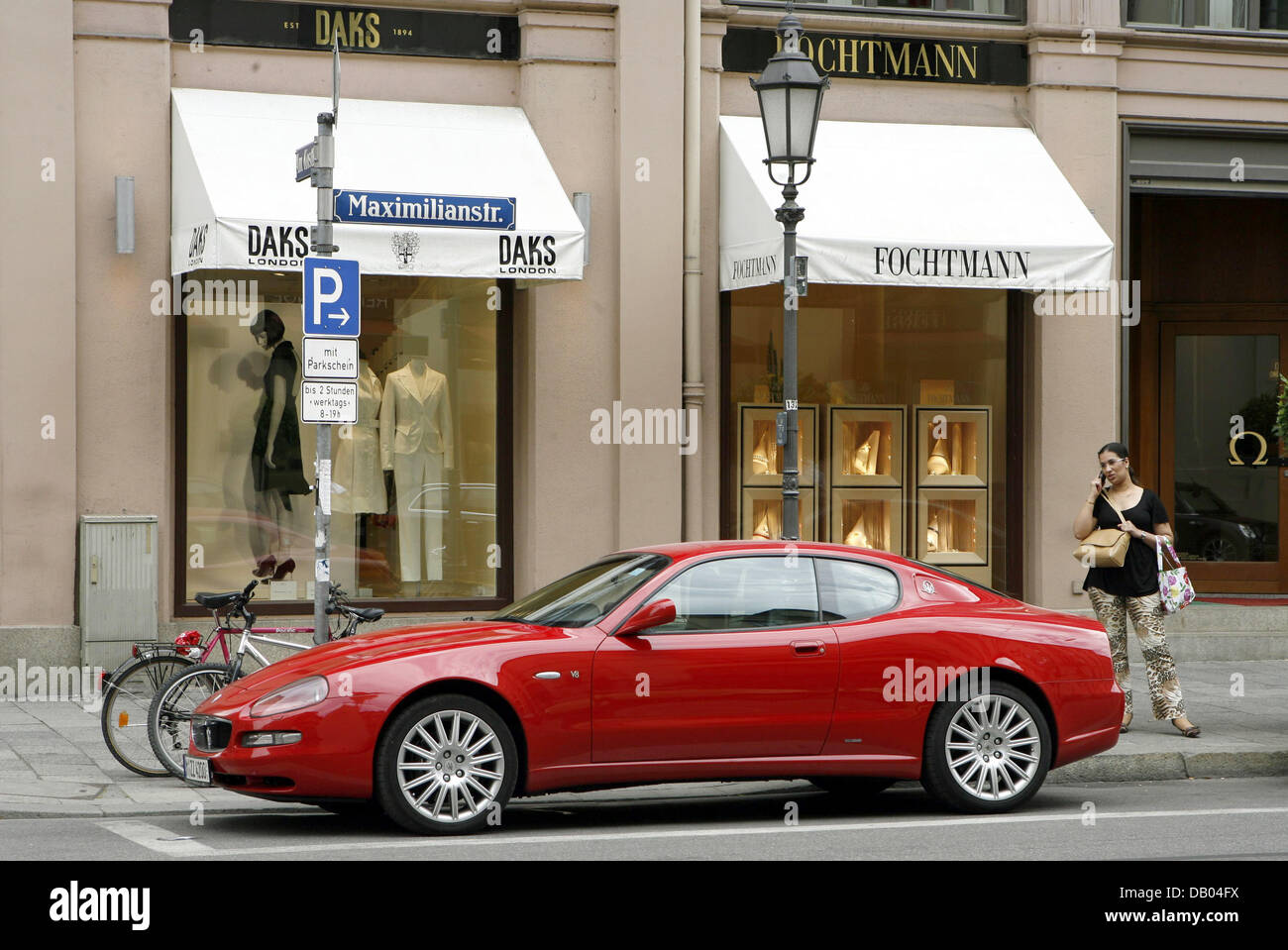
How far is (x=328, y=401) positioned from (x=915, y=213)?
20.2 feet

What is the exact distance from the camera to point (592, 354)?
47.1ft

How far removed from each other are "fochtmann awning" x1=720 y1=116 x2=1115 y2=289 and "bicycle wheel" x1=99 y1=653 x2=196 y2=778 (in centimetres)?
609

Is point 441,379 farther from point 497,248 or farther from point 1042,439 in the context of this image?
point 1042,439

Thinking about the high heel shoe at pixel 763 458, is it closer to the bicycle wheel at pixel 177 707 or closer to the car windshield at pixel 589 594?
the car windshield at pixel 589 594

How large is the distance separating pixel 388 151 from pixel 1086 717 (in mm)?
7370

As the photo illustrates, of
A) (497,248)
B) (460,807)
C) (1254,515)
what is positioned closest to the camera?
(460,807)

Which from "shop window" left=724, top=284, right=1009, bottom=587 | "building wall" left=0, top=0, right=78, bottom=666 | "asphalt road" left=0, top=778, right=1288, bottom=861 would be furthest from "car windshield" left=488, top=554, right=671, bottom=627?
"shop window" left=724, top=284, right=1009, bottom=587

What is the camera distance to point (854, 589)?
351 inches

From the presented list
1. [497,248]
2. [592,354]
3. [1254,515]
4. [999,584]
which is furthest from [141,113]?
[1254,515]

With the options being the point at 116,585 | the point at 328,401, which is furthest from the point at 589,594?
the point at 116,585

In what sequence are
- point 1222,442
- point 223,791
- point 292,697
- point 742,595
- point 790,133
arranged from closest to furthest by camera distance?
point 292,697 → point 742,595 → point 223,791 → point 790,133 → point 1222,442

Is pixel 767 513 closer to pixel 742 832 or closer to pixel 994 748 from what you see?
pixel 994 748

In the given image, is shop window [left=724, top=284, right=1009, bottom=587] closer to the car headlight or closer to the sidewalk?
the sidewalk

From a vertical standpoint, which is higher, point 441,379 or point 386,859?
point 441,379
